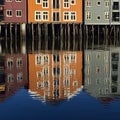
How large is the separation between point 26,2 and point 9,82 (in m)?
36.4

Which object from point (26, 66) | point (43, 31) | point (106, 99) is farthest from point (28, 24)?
point (106, 99)

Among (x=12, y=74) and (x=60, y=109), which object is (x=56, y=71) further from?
(x=60, y=109)

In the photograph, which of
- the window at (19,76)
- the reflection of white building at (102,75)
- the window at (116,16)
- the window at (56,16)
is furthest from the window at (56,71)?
the window at (116,16)

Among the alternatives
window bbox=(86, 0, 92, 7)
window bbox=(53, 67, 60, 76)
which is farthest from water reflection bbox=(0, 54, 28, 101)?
window bbox=(86, 0, 92, 7)

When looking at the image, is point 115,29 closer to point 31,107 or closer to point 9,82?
point 9,82

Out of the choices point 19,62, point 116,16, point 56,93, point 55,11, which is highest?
point 55,11

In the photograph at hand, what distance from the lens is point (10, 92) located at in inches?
828

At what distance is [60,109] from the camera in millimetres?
17078

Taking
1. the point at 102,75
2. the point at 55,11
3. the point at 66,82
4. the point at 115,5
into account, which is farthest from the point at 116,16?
the point at 66,82

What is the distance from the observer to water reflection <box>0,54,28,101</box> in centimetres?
2147

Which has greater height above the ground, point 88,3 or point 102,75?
point 88,3

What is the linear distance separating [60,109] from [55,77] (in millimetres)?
8096

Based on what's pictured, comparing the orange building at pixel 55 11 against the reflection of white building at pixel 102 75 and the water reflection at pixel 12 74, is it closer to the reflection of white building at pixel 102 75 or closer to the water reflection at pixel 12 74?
the water reflection at pixel 12 74

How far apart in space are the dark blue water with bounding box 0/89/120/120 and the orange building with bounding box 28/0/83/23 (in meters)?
40.2
